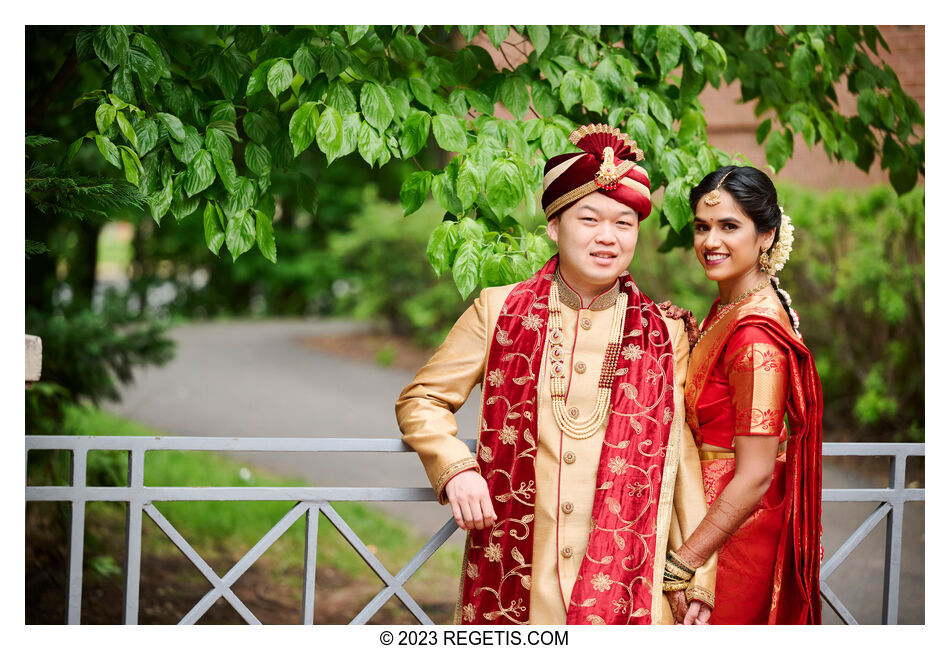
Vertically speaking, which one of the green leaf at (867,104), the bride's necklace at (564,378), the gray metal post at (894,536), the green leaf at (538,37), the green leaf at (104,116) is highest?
the green leaf at (538,37)

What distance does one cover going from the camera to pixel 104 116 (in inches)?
89.4

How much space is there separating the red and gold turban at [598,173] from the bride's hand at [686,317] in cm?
26

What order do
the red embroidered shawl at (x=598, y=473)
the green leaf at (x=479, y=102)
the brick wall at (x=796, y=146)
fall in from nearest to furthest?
the red embroidered shawl at (x=598, y=473) → the green leaf at (x=479, y=102) → the brick wall at (x=796, y=146)

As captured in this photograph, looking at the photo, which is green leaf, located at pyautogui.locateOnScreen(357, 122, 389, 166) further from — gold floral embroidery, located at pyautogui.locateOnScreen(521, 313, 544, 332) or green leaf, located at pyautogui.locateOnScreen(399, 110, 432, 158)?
gold floral embroidery, located at pyautogui.locateOnScreen(521, 313, 544, 332)

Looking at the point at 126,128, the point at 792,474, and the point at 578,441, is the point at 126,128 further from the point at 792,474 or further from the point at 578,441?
the point at 792,474

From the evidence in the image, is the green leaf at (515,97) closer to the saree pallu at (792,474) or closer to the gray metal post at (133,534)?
the saree pallu at (792,474)

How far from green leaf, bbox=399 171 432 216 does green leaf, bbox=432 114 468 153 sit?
0.42 ft

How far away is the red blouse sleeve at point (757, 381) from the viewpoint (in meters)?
2.04

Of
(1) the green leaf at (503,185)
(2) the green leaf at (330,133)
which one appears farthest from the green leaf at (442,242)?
(2) the green leaf at (330,133)

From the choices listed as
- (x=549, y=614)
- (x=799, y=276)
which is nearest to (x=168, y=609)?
(x=549, y=614)

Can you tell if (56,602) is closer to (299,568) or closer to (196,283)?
(299,568)

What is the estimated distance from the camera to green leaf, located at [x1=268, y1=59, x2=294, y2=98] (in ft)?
7.83

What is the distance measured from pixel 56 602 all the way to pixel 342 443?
2.52 meters

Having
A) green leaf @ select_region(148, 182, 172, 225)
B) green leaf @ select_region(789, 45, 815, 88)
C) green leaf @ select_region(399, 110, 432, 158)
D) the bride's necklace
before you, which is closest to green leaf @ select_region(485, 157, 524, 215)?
green leaf @ select_region(399, 110, 432, 158)
